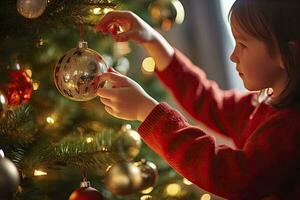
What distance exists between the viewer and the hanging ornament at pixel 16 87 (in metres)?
0.71

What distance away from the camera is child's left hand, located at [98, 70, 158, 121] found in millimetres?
798

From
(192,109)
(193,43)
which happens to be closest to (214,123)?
(192,109)

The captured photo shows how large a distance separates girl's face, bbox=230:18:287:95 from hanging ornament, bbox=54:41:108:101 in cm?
22

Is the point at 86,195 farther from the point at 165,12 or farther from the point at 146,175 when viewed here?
the point at 165,12

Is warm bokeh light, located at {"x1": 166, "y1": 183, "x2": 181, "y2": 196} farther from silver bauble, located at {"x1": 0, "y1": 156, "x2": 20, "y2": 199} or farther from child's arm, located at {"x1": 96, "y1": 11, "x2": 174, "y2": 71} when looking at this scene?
silver bauble, located at {"x1": 0, "y1": 156, "x2": 20, "y2": 199}

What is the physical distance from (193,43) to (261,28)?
0.57 metres

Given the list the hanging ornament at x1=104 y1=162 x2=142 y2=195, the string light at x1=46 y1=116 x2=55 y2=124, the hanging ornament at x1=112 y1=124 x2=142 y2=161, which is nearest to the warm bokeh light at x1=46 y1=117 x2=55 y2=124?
the string light at x1=46 y1=116 x2=55 y2=124

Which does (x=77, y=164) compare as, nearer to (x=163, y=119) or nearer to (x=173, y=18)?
(x=163, y=119)

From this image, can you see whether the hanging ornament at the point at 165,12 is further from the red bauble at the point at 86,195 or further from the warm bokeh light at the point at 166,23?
the red bauble at the point at 86,195

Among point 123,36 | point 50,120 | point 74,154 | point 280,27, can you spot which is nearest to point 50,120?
point 50,120

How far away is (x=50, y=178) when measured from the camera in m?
0.95

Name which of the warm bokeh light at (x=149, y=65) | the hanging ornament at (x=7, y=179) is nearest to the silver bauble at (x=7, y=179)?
the hanging ornament at (x=7, y=179)

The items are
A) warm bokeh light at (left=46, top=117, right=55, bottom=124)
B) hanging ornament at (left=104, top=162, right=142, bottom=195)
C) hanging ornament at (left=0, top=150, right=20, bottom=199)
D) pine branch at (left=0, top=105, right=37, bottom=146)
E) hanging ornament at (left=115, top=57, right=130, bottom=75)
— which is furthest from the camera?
hanging ornament at (left=115, top=57, right=130, bottom=75)

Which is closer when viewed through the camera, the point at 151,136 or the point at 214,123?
the point at 151,136
